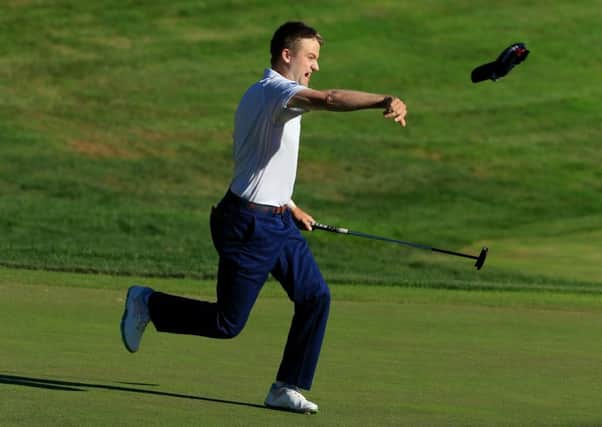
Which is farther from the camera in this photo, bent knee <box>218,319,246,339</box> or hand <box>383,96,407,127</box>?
bent knee <box>218,319,246,339</box>

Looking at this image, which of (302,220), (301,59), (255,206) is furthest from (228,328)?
(301,59)

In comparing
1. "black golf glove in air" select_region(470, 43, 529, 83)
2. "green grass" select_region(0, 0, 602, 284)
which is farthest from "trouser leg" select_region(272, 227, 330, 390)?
"green grass" select_region(0, 0, 602, 284)

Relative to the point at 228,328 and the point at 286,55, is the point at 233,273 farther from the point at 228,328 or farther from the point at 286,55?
the point at 286,55

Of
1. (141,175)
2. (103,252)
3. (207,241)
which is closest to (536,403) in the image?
(103,252)

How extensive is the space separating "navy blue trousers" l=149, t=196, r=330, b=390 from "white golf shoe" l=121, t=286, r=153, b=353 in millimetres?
370

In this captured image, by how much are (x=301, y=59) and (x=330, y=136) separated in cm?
2305

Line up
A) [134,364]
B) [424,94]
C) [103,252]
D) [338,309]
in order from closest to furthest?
1. [134,364]
2. [338,309]
3. [103,252]
4. [424,94]

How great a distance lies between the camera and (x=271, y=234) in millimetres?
7676

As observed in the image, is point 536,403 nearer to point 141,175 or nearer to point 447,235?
point 447,235

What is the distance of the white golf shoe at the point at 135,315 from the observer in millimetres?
8055

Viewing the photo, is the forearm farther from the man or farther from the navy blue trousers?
the navy blue trousers

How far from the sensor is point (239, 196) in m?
7.65

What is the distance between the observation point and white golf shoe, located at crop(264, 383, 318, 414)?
738cm

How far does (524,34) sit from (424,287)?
2181 centimetres
